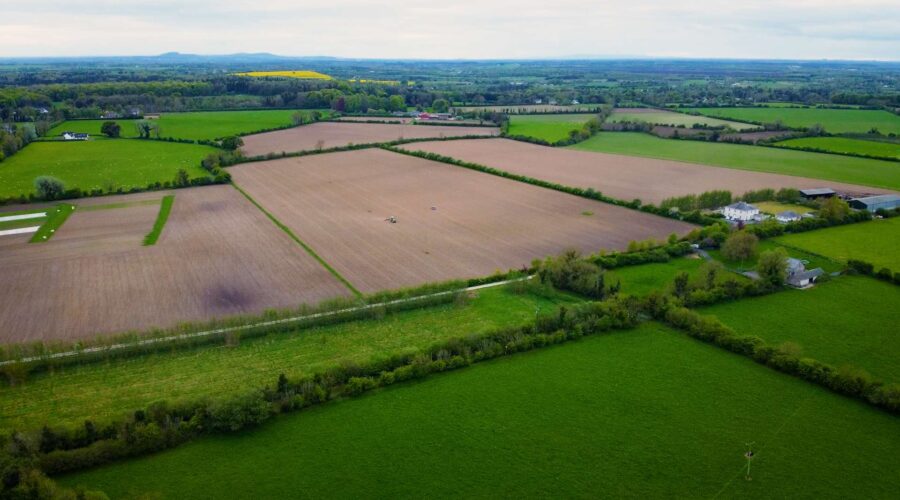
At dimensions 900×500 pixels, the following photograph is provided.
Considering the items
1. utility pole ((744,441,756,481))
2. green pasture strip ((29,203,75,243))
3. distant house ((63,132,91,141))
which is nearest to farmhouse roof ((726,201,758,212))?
utility pole ((744,441,756,481))

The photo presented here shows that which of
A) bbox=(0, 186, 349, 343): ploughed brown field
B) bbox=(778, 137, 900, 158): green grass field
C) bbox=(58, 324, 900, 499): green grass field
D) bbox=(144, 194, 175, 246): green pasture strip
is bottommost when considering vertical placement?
bbox=(58, 324, 900, 499): green grass field

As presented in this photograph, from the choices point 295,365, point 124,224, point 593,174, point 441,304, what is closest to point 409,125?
point 593,174

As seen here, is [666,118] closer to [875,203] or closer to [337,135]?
[875,203]

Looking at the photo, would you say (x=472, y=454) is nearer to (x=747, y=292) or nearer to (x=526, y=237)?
(x=747, y=292)

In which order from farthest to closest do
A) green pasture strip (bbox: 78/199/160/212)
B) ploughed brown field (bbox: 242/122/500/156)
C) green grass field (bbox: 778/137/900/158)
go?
ploughed brown field (bbox: 242/122/500/156) < green grass field (bbox: 778/137/900/158) < green pasture strip (bbox: 78/199/160/212)

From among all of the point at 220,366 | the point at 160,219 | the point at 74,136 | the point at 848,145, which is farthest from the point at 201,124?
the point at 848,145

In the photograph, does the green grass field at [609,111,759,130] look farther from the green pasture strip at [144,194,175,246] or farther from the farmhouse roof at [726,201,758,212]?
the green pasture strip at [144,194,175,246]

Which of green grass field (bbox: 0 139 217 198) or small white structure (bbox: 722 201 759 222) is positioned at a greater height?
green grass field (bbox: 0 139 217 198)
